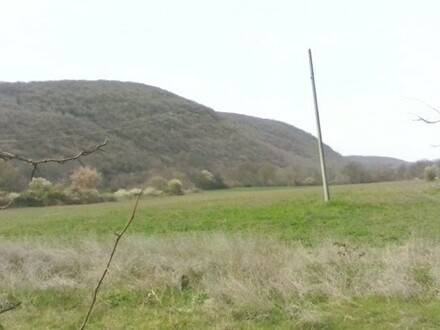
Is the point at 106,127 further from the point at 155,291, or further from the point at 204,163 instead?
the point at 155,291

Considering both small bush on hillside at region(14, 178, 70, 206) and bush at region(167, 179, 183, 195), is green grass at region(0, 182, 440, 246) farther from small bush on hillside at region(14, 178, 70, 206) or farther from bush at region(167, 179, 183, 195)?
bush at region(167, 179, 183, 195)

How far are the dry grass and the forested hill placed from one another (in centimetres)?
3658

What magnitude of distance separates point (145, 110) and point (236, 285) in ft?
320

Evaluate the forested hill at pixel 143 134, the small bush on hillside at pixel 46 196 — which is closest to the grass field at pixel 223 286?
the small bush on hillside at pixel 46 196

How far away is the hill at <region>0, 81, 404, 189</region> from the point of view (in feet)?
213

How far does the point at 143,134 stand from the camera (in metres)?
85.5

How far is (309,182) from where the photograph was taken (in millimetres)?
64062

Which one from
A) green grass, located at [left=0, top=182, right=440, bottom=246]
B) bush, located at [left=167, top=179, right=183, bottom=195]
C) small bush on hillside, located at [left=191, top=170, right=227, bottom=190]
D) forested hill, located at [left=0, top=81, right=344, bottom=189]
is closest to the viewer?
green grass, located at [left=0, top=182, right=440, bottom=246]

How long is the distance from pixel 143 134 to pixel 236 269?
7852cm

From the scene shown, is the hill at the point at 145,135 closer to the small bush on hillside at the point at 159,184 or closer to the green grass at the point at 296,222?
the small bush on hillside at the point at 159,184

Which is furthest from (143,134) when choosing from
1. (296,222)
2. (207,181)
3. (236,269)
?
(236,269)

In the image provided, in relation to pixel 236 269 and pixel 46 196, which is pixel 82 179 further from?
pixel 236 269

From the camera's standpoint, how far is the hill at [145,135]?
2562 inches

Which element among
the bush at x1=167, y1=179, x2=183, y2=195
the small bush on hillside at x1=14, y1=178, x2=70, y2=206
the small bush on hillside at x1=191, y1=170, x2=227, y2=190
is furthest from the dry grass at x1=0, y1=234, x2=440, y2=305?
the small bush on hillside at x1=191, y1=170, x2=227, y2=190
